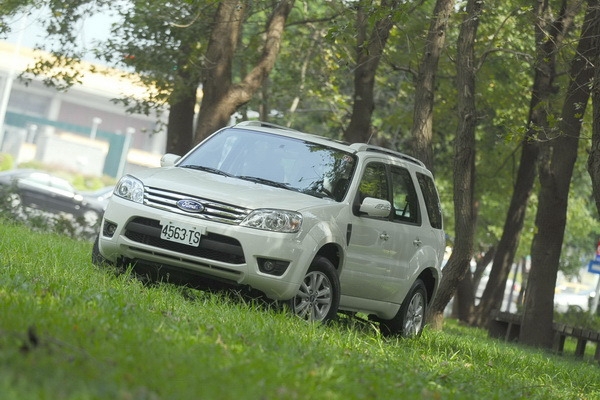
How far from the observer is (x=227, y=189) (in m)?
11.3

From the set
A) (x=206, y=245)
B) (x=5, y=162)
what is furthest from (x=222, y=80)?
(x=5, y=162)

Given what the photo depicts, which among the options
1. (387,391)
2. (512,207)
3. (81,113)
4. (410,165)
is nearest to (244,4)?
(410,165)

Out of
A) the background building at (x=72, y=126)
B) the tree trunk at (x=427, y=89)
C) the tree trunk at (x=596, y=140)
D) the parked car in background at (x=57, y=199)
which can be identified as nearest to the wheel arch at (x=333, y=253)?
the tree trunk at (x=596, y=140)

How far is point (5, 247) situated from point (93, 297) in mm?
4602

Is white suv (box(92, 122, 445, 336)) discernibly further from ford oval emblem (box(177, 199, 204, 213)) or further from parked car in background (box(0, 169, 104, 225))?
parked car in background (box(0, 169, 104, 225))

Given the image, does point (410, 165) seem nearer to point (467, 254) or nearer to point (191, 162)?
point (191, 162)

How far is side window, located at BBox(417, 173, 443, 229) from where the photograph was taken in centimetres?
1371

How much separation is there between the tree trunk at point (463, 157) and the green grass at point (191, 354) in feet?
18.7

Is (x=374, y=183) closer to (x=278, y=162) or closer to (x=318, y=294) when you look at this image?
(x=278, y=162)

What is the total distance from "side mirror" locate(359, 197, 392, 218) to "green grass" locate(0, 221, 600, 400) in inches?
43.6

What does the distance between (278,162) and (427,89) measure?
275 inches

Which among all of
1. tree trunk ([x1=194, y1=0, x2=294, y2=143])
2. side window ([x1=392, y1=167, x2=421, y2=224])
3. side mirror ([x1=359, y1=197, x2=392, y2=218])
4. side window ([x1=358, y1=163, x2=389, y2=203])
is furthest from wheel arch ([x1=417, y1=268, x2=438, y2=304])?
tree trunk ([x1=194, y1=0, x2=294, y2=143])

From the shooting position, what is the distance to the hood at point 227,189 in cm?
1112

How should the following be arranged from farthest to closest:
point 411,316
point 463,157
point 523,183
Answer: point 523,183, point 463,157, point 411,316
